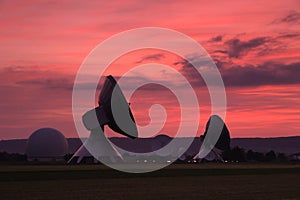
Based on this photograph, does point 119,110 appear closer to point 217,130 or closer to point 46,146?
point 46,146

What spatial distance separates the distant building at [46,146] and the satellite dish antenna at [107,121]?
32290mm

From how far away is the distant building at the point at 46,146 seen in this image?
530 feet

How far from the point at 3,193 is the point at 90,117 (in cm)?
8344

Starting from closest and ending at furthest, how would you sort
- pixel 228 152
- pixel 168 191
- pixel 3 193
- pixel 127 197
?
pixel 127 197 → pixel 3 193 → pixel 168 191 → pixel 228 152

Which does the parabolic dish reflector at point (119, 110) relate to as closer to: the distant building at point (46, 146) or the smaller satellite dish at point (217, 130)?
the distant building at point (46, 146)

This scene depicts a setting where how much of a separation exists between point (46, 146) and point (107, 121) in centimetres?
4708

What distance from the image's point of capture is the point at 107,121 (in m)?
119

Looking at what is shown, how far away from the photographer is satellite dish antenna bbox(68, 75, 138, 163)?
370 ft

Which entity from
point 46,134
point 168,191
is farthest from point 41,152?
point 168,191

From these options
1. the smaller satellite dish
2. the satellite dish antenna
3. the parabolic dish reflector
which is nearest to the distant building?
the satellite dish antenna

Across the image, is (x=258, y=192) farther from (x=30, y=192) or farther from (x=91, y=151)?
(x=91, y=151)

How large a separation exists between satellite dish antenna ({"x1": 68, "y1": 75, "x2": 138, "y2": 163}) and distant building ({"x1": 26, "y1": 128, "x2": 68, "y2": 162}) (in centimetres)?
3229

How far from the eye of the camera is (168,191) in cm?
4081

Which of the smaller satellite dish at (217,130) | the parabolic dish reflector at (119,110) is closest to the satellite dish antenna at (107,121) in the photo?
the parabolic dish reflector at (119,110)
